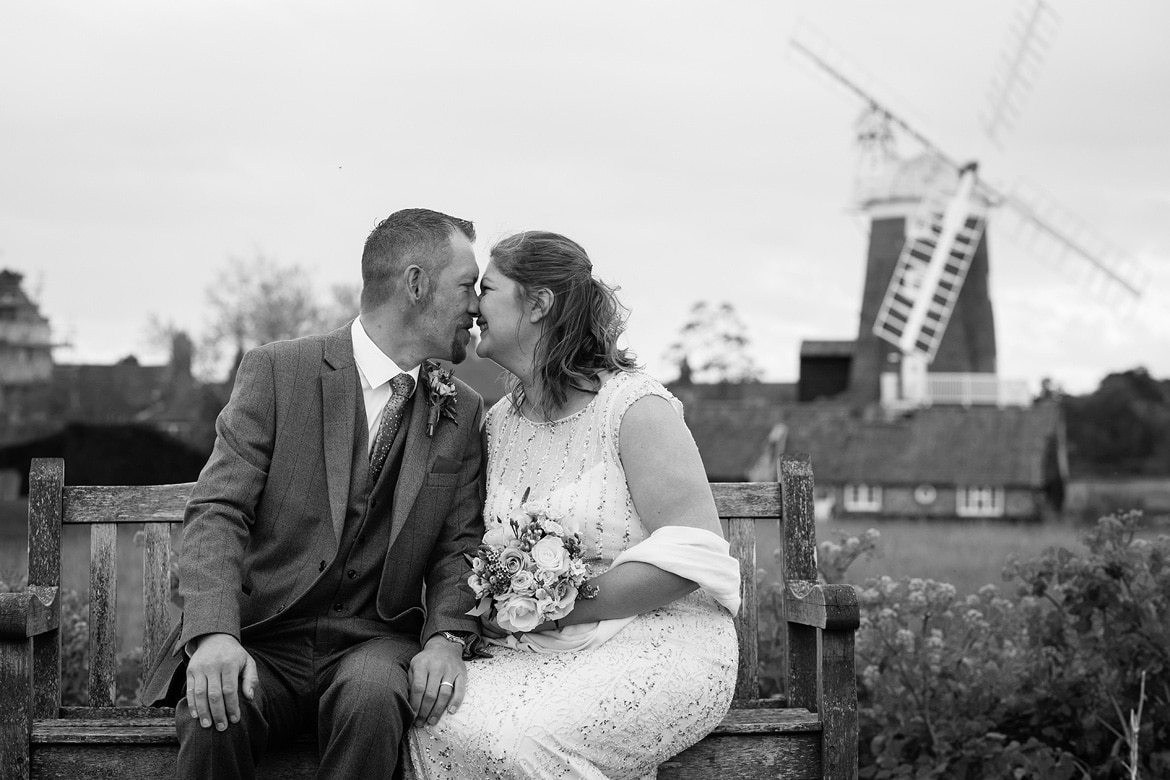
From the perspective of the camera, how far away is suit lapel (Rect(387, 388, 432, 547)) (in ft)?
12.0

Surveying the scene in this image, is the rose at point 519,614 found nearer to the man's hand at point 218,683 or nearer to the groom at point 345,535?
the groom at point 345,535

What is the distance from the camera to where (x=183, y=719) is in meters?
3.20

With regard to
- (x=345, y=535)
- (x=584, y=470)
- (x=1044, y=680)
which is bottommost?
(x=1044, y=680)

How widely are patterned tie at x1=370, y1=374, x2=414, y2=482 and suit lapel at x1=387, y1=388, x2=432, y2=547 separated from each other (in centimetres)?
4

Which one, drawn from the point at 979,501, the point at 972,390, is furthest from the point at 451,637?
the point at 972,390

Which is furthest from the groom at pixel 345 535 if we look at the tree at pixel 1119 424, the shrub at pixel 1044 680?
the tree at pixel 1119 424

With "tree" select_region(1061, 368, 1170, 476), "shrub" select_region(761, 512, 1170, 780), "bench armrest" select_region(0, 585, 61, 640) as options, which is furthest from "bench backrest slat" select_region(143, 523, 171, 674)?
"tree" select_region(1061, 368, 1170, 476)

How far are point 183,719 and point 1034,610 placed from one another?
3.14 m

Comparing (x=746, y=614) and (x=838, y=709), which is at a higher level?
(x=746, y=614)

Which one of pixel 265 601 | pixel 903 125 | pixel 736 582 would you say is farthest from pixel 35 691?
pixel 903 125

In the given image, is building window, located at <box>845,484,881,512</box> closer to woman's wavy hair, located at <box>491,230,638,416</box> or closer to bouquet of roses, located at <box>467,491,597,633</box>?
woman's wavy hair, located at <box>491,230,638,416</box>

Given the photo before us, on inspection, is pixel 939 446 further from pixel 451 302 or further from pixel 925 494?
pixel 451 302

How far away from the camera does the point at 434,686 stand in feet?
10.8

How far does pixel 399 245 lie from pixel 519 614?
1158 millimetres
